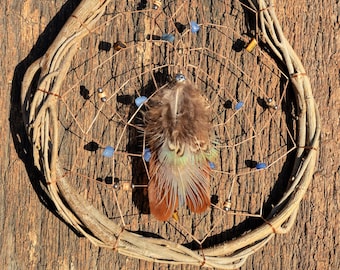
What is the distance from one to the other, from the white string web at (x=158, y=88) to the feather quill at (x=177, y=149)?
5 centimetres

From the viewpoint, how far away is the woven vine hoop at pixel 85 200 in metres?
1.02

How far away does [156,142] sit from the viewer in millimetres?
1030

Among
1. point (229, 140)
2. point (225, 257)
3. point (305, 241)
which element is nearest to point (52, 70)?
point (229, 140)

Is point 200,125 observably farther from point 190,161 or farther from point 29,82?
point 29,82

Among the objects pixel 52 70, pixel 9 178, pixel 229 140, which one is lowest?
pixel 9 178

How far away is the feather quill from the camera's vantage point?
3.33ft

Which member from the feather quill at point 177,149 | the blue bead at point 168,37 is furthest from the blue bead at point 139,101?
the blue bead at point 168,37

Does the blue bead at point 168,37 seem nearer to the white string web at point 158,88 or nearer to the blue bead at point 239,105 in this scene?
the white string web at point 158,88

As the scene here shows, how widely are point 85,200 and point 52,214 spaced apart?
91 mm

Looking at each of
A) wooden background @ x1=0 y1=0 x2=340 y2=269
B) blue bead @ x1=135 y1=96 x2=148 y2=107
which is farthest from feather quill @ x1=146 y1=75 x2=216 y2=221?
wooden background @ x1=0 y1=0 x2=340 y2=269

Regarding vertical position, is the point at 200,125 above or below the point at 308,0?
below

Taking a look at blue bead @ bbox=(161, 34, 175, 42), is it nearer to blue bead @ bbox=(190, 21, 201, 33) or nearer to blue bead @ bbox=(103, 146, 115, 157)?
blue bead @ bbox=(190, 21, 201, 33)

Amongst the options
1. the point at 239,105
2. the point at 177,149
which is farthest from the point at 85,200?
the point at 239,105

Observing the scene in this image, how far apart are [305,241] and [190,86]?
15.3 inches
